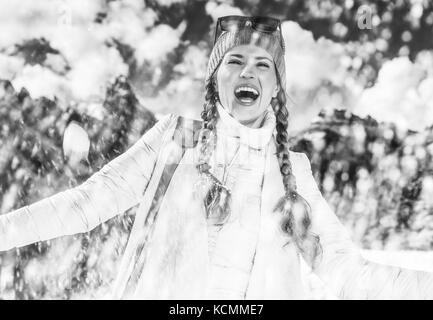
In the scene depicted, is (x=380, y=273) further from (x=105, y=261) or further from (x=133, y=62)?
(x=133, y=62)

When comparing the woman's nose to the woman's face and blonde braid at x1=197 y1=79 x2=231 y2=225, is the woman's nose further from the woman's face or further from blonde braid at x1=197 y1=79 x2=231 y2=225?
blonde braid at x1=197 y1=79 x2=231 y2=225

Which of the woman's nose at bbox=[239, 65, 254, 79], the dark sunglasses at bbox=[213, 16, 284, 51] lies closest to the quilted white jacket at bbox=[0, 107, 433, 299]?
the woman's nose at bbox=[239, 65, 254, 79]

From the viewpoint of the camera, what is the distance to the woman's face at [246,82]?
4.50 feet

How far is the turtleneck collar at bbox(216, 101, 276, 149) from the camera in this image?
1.35m

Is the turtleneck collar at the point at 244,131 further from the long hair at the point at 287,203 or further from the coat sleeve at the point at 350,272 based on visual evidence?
the coat sleeve at the point at 350,272

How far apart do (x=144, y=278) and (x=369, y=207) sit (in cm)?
72

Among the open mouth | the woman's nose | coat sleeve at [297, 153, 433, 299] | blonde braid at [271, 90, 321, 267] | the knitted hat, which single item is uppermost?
the knitted hat

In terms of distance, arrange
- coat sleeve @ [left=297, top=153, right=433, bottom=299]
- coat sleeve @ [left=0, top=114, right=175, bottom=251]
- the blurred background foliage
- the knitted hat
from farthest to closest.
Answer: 1. the blurred background foliage
2. the knitted hat
3. coat sleeve @ [left=297, top=153, right=433, bottom=299]
4. coat sleeve @ [left=0, top=114, right=175, bottom=251]

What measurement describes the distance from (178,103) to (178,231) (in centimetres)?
42

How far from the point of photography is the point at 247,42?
4.53 ft

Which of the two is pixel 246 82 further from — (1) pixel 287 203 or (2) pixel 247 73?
(1) pixel 287 203

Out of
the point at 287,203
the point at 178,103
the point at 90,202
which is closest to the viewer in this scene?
the point at 90,202

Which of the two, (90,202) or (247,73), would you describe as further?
(247,73)

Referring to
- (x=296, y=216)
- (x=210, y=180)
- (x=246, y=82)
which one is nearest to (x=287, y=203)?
(x=296, y=216)
